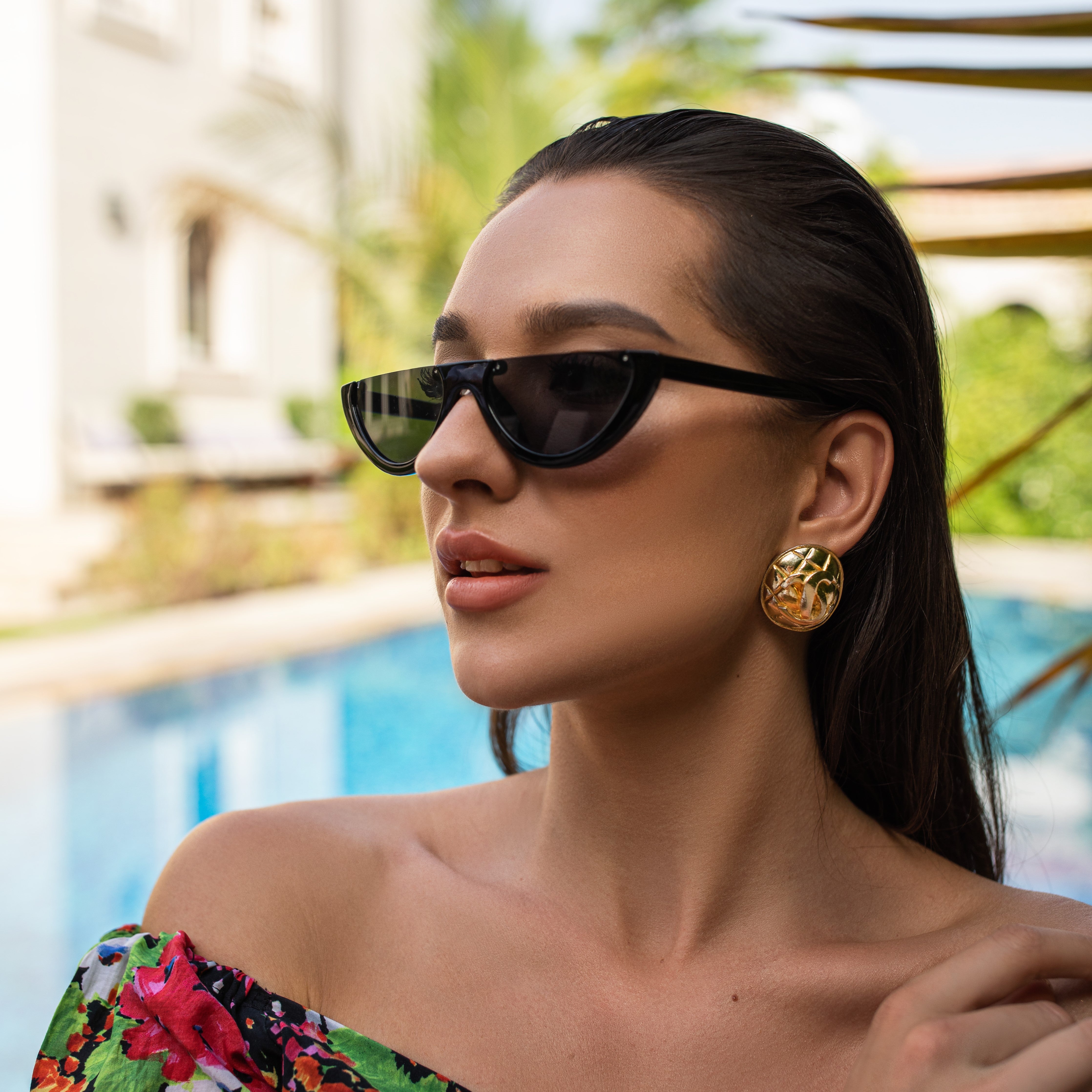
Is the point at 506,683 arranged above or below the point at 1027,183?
below

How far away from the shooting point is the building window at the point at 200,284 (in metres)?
15.4

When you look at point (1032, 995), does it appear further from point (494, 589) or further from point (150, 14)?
point (150, 14)

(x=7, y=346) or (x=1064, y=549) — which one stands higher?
(x=7, y=346)

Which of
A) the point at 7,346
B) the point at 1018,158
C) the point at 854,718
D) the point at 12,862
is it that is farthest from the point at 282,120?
the point at 854,718

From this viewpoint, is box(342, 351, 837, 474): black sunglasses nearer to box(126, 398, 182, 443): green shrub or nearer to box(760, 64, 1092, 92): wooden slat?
box(760, 64, 1092, 92): wooden slat

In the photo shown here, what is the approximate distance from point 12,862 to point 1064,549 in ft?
42.1

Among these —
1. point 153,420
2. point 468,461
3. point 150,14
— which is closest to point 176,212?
point 150,14

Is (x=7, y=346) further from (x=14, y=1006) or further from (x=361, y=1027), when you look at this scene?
(x=361, y=1027)

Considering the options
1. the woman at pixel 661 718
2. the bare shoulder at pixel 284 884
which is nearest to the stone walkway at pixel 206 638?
the bare shoulder at pixel 284 884

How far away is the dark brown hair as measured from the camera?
1305 mm

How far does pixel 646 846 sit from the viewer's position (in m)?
1.41

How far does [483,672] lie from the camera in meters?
1.22

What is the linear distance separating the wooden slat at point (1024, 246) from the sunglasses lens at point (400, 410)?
0.78m

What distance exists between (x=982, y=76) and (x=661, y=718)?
98cm
